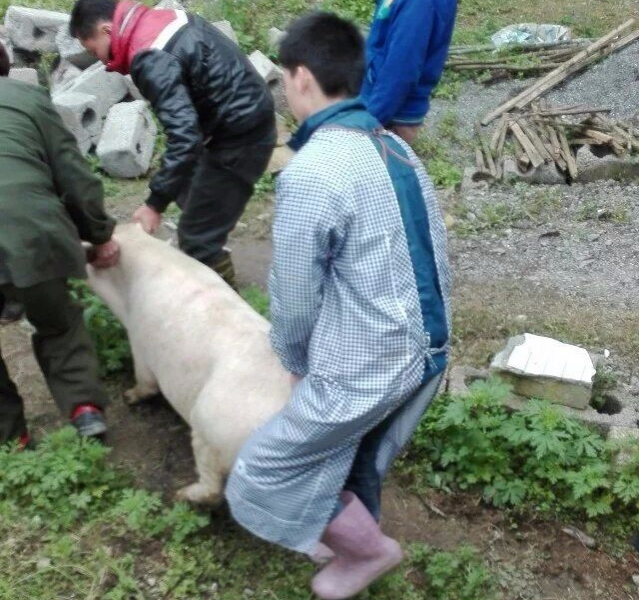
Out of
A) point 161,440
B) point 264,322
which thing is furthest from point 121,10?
point 161,440

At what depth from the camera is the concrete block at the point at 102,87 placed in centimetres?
831

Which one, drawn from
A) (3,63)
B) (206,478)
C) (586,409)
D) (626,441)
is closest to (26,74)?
(3,63)

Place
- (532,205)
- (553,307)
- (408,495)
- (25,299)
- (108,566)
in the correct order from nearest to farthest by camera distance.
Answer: (108,566) < (25,299) < (408,495) < (553,307) < (532,205)

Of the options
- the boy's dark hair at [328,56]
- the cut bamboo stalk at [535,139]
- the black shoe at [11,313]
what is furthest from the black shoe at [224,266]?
the cut bamboo stalk at [535,139]

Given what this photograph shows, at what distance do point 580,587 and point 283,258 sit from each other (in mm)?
2296

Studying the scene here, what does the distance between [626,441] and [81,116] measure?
5726 millimetres

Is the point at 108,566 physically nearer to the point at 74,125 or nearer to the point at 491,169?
the point at 74,125

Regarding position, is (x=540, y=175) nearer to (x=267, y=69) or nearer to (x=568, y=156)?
(x=568, y=156)

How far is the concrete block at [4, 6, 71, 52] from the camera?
9156mm

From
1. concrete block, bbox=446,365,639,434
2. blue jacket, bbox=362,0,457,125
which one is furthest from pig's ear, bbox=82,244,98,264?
concrete block, bbox=446,365,639,434

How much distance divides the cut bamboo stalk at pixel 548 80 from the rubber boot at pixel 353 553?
22.2 ft

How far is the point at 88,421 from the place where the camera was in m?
4.27

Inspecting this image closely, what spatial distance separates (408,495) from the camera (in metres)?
4.35

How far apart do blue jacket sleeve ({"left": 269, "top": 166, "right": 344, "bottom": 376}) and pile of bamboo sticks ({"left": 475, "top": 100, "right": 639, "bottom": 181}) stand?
567cm
